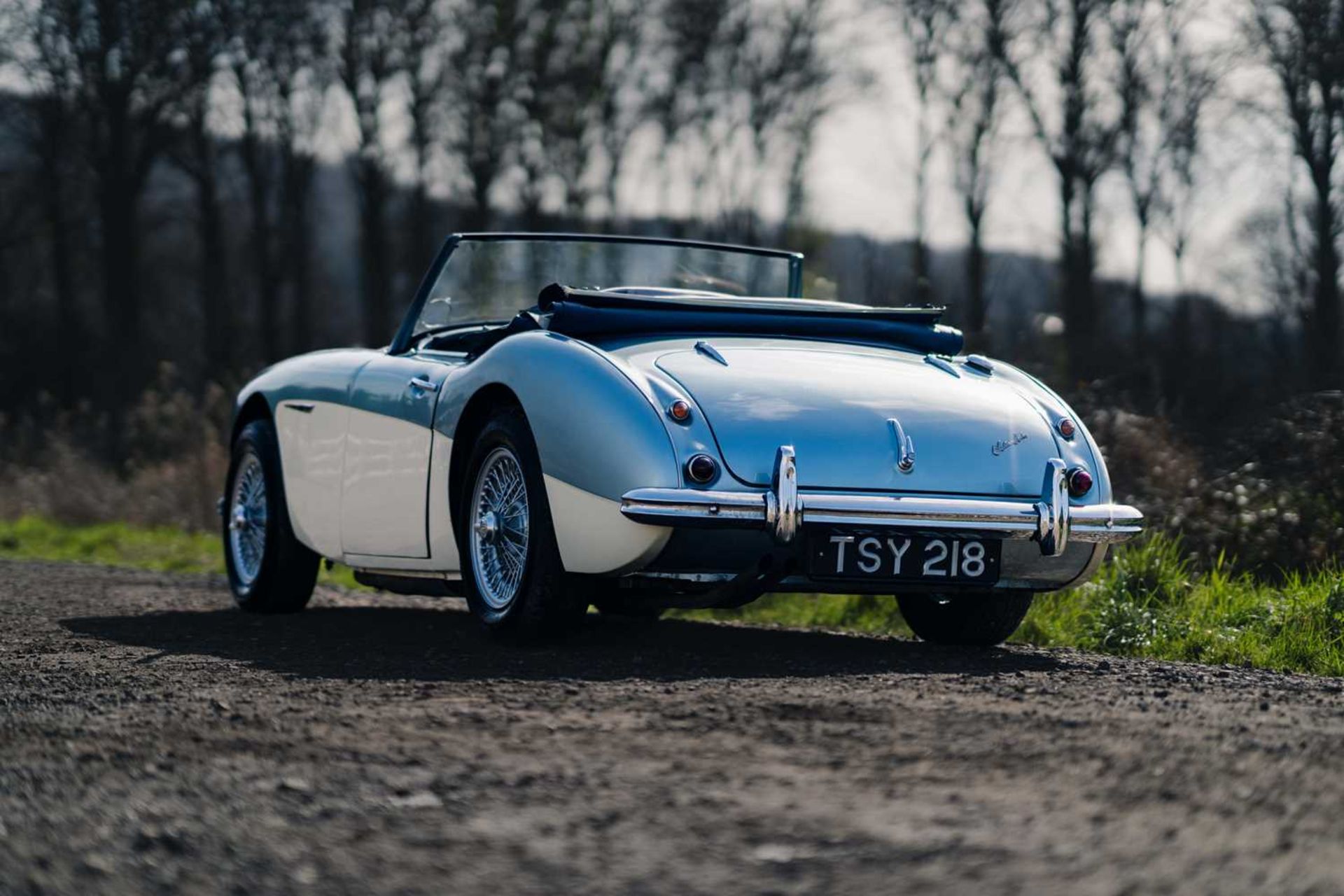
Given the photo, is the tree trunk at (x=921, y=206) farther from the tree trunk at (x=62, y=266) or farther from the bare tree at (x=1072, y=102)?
the tree trunk at (x=62, y=266)

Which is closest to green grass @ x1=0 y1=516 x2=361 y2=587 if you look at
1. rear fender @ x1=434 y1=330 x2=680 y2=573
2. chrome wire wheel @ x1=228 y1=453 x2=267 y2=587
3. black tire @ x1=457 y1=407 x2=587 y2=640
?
chrome wire wheel @ x1=228 y1=453 x2=267 y2=587

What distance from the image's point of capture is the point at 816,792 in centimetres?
328

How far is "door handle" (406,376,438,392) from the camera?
246 inches

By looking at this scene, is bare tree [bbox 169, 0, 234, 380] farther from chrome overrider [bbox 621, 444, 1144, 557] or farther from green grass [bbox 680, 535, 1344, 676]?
chrome overrider [bbox 621, 444, 1144, 557]

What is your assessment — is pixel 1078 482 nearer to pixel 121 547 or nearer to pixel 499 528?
pixel 499 528

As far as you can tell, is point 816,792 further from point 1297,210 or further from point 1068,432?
point 1297,210

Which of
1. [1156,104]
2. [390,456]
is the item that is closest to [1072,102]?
[1156,104]

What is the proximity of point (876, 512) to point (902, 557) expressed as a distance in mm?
177

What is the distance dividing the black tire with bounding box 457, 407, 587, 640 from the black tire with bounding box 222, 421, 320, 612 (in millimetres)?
1981

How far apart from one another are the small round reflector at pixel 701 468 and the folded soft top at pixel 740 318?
2.74ft

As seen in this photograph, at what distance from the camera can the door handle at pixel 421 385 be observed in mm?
6250

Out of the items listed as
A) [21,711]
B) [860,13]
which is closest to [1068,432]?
[21,711]

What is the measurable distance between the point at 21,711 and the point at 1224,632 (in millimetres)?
4151

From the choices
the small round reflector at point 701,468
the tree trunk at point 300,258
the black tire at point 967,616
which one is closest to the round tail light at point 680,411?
the small round reflector at point 701,468
